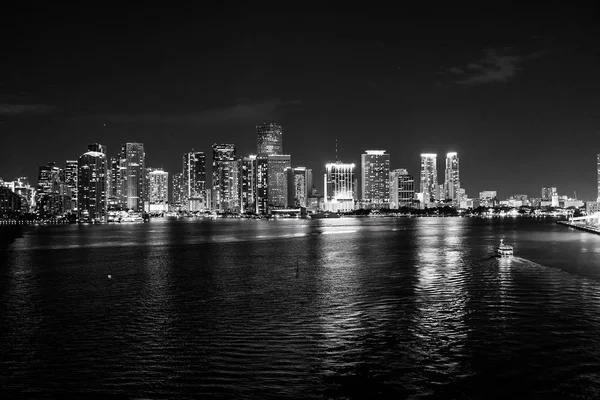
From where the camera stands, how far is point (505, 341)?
81.4 feet

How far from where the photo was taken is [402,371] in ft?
68.0

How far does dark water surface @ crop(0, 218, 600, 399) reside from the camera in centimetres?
1934

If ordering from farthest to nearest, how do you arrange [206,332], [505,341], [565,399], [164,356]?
[206,332], [505,341], [164,356], [565,399]

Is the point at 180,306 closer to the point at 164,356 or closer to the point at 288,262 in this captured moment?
the point at 164,356

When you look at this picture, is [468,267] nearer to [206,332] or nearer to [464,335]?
[464,335]

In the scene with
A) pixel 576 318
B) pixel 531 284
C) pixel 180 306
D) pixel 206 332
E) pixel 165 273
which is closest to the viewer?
pixel 206 332

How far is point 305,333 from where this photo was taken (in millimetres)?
26250

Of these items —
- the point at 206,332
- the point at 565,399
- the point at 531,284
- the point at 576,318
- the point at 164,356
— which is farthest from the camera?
the point at 531,284

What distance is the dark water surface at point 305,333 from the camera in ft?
63.5

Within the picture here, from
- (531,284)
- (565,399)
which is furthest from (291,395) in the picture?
(531,284)

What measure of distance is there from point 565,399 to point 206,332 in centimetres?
1594

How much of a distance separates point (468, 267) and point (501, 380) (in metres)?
34.7

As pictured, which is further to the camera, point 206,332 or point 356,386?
point 206,332

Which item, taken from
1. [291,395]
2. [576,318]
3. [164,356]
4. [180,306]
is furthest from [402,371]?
[180,306]
